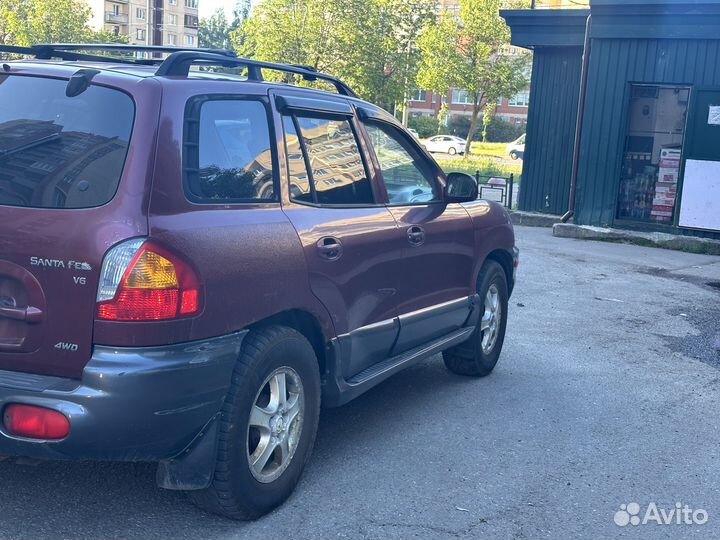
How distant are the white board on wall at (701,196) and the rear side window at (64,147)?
13.2m

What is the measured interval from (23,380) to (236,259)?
37.7 inches

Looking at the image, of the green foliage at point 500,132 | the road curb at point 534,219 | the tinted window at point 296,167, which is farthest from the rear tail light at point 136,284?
the green foliage at point 500,132

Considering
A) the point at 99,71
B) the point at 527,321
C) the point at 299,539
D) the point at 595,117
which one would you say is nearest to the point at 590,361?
the point at 527,321

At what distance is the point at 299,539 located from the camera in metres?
3.87

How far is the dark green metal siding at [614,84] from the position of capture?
49.0ft

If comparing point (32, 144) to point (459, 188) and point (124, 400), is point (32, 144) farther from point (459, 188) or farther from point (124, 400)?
point (459, 188)

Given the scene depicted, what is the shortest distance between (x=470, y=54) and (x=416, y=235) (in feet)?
164

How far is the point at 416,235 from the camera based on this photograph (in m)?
5.26

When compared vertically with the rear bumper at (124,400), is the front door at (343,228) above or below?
above

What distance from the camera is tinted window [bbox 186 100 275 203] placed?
3.81 metres

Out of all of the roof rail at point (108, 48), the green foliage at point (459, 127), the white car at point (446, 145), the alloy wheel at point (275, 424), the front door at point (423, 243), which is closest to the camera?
the alloy wheel at point (275, 424)

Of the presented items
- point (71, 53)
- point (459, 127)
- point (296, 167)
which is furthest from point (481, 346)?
point (459, 127)

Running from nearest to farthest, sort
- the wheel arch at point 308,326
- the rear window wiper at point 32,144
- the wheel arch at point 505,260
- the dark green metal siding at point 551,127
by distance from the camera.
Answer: the rear window wiper at point 32,144 < the wheel arch at point 308,326 < the wheel arch at point 505,260 < the dark green metal siding at point 551,127

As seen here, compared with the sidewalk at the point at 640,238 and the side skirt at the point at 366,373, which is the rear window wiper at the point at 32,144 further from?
the sidewalk at the point at 640,238
